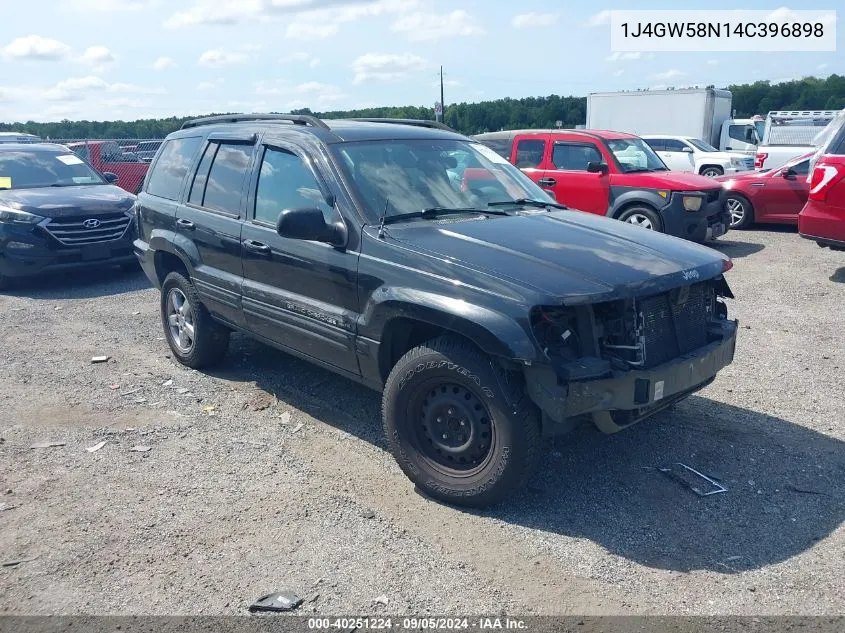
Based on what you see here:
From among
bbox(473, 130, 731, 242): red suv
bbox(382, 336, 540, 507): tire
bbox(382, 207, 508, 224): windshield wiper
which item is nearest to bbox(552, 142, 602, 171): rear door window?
bbox(473, 130, 731, 242): red suv

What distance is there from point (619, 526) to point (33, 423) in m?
4.01

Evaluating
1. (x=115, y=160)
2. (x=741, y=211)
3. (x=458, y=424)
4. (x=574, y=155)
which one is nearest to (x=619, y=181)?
(x=574, y=155)

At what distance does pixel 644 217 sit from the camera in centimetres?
1115

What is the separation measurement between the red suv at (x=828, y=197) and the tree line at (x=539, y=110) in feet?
A: 100

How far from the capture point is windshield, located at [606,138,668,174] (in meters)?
11.6

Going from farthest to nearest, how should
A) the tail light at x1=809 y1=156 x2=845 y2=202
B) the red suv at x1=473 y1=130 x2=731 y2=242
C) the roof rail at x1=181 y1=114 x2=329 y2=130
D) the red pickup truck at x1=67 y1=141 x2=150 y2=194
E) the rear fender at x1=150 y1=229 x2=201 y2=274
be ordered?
the red pickup truck at x1=67 y1=141 x2=150 y2=194 → the red suv at x1=473 y1=130 x2=731 y2=242 → the tail light at x1=809 y1=156 x2=845 y2=202 → the rear fender at x1=150 y1=229 x2=201 y2=274 → the roof rail at x1=181 y1=114 x2=329 y2=130

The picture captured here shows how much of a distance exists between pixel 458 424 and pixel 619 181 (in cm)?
820

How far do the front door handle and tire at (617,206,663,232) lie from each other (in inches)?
290

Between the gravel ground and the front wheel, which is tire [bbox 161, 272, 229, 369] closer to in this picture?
the gravel ground

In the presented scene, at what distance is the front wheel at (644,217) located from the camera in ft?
36.3

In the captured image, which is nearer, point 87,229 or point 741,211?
point 87,229

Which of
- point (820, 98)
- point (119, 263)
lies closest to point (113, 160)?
point (119, 263)

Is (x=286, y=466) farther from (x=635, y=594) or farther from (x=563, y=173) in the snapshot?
(x=563, y=173)

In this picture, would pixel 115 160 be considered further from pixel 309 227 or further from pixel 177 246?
pixel 309 227
